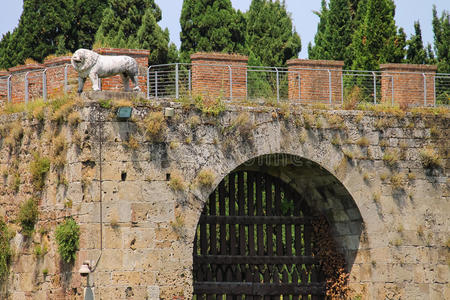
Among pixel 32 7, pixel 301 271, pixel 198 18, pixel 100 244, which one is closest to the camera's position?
pixel 100 244

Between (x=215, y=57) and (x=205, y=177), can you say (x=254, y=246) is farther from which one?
(x=215, y=57)

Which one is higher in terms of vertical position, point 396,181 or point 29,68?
point 29,68

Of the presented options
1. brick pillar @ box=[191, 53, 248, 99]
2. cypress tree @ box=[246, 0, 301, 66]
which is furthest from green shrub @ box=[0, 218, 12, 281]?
cypress tree @ box=[246, 0, 301, 66]

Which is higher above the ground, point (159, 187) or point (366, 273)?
point (159, 187)

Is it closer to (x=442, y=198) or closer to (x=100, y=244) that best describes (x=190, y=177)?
(x=100, y=244)

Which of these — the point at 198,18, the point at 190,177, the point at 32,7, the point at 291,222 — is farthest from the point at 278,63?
the point at 190,177

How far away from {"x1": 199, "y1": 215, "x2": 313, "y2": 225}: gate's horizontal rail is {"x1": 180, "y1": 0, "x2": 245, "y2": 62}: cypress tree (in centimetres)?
1208

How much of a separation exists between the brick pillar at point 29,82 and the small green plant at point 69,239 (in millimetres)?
3682

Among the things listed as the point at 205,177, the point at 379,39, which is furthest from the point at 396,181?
the point at 379,39

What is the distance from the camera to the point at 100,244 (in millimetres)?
20469

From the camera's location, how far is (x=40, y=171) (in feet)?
71.4

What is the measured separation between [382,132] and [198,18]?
13.8 metres

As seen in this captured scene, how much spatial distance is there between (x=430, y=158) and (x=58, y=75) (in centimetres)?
779

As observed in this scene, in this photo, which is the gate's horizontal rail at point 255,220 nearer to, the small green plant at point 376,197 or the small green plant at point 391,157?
the small green plant at point 376,197
